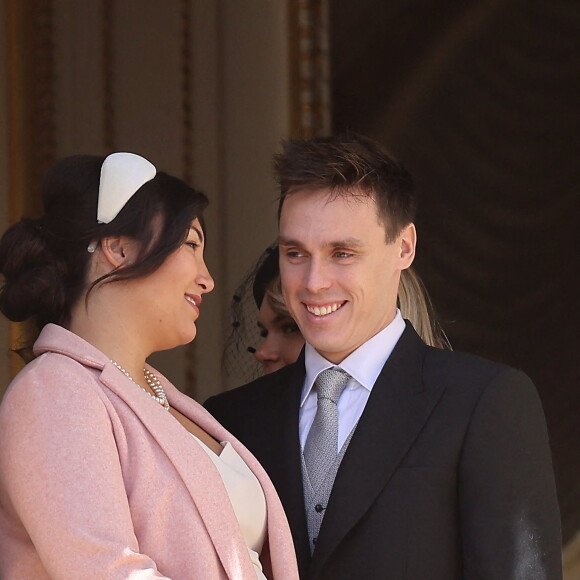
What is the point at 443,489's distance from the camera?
2.33 m

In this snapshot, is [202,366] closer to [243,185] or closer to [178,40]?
[243,185]

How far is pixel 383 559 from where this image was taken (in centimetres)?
232

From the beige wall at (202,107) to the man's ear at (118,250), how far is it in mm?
1785

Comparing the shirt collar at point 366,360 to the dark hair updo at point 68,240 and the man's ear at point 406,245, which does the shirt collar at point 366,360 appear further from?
the dark hair updo at point 68,240

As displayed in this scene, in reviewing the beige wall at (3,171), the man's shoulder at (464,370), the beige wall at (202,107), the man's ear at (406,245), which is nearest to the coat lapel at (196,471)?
the man's shoulder at (464,370)

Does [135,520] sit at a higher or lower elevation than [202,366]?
higher

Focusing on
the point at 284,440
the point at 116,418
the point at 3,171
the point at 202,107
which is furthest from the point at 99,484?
the point at 202,107

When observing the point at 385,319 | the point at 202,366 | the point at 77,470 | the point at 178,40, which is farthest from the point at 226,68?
the point at 77,470

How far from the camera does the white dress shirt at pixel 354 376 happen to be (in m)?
2.49

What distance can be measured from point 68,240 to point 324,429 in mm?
600

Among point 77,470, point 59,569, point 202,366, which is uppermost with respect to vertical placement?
point 77,470

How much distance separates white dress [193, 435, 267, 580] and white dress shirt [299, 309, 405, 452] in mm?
231

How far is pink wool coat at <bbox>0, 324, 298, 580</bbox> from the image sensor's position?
75.5 inches

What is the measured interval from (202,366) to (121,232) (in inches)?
74.4
